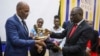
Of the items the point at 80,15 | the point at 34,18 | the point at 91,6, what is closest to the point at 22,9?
the point at 80,15

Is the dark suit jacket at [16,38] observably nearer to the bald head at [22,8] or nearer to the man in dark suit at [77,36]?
the bald head at [22,8]

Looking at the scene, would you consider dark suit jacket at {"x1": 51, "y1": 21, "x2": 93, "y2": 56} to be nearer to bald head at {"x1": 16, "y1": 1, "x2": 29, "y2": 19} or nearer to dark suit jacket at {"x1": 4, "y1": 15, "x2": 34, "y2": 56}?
dark suit jacket at {"x1": 4, "y1": 15, "x2": 34, "y2": 56}

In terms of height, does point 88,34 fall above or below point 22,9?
below

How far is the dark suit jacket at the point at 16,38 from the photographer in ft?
9.02

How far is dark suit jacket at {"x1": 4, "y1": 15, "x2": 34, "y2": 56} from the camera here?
9.02ft

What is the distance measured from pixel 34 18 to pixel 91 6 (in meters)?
1.99

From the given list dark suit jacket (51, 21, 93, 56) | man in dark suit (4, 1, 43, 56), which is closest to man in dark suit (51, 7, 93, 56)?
dark suit jacket (51, 21, 93, 56)

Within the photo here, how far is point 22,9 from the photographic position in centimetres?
281

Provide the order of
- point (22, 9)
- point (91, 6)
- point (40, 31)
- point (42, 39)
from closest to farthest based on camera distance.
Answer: point (22, 9), point (42, 39), point (40, 31), point (91, 6)

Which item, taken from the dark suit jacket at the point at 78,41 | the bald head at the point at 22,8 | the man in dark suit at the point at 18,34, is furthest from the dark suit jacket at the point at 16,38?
the dark suit jacket at the point at 78,41

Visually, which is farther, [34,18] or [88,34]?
[34,18]

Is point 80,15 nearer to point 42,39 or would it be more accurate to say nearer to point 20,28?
point 42,39

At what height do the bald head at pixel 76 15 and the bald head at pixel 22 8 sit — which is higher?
the bald head at pixel 22 8

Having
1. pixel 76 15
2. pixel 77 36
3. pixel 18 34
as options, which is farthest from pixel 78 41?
pixel 18 34
